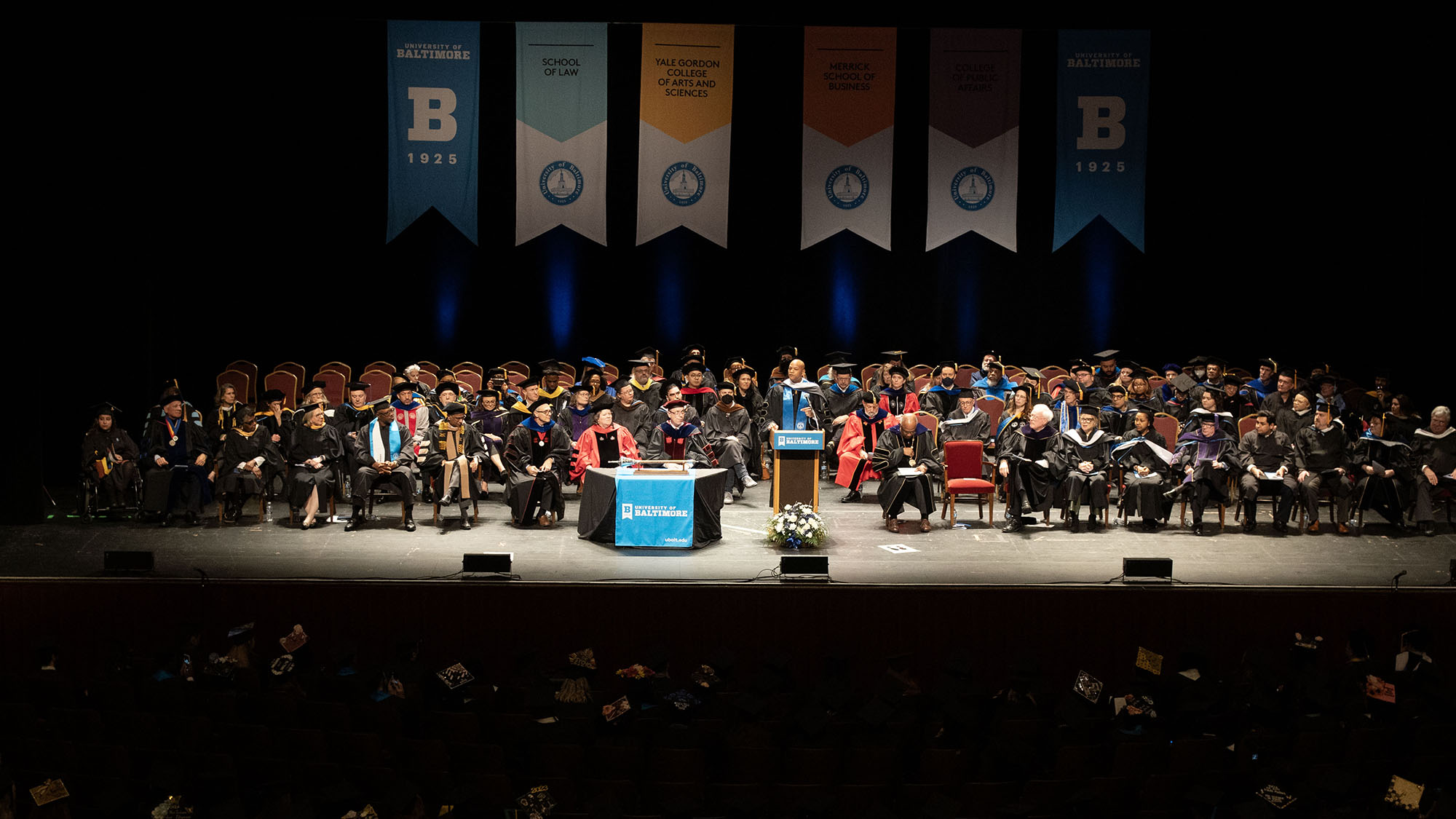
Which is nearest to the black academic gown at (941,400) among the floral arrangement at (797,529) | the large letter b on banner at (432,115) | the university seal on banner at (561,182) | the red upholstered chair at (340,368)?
the floral arrangement at (797,529)

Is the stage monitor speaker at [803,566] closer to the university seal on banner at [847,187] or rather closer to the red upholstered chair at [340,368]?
the university seal on banner at [847,187]

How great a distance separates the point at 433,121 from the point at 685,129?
→ 2.97m

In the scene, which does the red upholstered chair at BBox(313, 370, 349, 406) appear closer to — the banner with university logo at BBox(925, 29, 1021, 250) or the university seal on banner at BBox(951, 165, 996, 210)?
the banner with university logo at BBox(925, 29, 1021, 250)

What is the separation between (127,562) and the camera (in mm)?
7500

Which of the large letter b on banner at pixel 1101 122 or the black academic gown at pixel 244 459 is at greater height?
the large letter b on banner at pixel 1101 122

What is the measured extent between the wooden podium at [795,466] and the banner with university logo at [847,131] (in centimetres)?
485

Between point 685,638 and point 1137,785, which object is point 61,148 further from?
point 1137,785

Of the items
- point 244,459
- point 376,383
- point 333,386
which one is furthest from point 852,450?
point 333,386

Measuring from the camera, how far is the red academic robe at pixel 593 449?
9.95 m

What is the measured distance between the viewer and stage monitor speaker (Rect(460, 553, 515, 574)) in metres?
7.43

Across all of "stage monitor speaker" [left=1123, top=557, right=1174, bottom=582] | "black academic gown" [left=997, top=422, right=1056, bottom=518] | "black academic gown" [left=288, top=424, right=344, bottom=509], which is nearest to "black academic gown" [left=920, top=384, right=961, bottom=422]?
"black academic gown" [left=997, top=422, right=1056, bottom=518]

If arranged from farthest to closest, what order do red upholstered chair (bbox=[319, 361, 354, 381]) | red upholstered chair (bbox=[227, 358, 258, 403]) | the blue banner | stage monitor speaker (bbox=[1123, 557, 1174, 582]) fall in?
red upholstered chair (bbox=[319, 361, 354, 381]) → red upholstered chair (bbox=[227, 358, 258, 403]) → the blue banner → stage monitor speaker (bbox=[1123, 557, 1174, 582])

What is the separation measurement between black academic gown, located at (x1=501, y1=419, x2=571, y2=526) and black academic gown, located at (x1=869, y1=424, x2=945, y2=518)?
279cm

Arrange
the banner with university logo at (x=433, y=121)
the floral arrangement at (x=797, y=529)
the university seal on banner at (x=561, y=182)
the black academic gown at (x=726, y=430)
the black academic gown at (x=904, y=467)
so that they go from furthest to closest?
the university seal on banner at (x=561, y=182) < the banner with university logo at (x=433, y=121) < the black academic gown at (x=726, y=430) < the black academic gown at (x=904, y=467) < the floral arrangement at (x=797, y=529)
